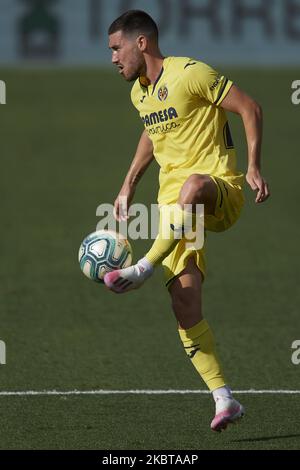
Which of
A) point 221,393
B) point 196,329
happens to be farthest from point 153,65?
point 221,393

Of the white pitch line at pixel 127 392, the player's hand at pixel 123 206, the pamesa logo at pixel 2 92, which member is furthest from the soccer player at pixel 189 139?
the pamesa logo at pixel 2 92

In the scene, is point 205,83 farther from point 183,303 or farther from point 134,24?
point 183,303

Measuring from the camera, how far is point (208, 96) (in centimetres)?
718

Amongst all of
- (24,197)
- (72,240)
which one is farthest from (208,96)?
(24,197)

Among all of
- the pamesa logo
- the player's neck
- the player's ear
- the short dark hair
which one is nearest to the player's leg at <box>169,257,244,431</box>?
the player's neck

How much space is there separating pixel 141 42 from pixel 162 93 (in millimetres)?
331

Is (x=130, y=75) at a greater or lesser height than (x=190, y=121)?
greater

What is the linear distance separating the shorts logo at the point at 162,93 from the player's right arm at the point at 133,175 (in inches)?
18.1

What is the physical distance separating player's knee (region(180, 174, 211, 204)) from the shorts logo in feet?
2.16

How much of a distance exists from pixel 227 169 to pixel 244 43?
25.1 meters

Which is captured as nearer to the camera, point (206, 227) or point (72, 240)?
point (206, 227)

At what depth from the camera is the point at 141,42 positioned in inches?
289

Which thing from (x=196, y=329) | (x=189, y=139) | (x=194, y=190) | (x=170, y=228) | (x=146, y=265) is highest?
(x=189, y=139)

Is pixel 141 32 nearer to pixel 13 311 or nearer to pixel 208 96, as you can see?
pixel 208 96
